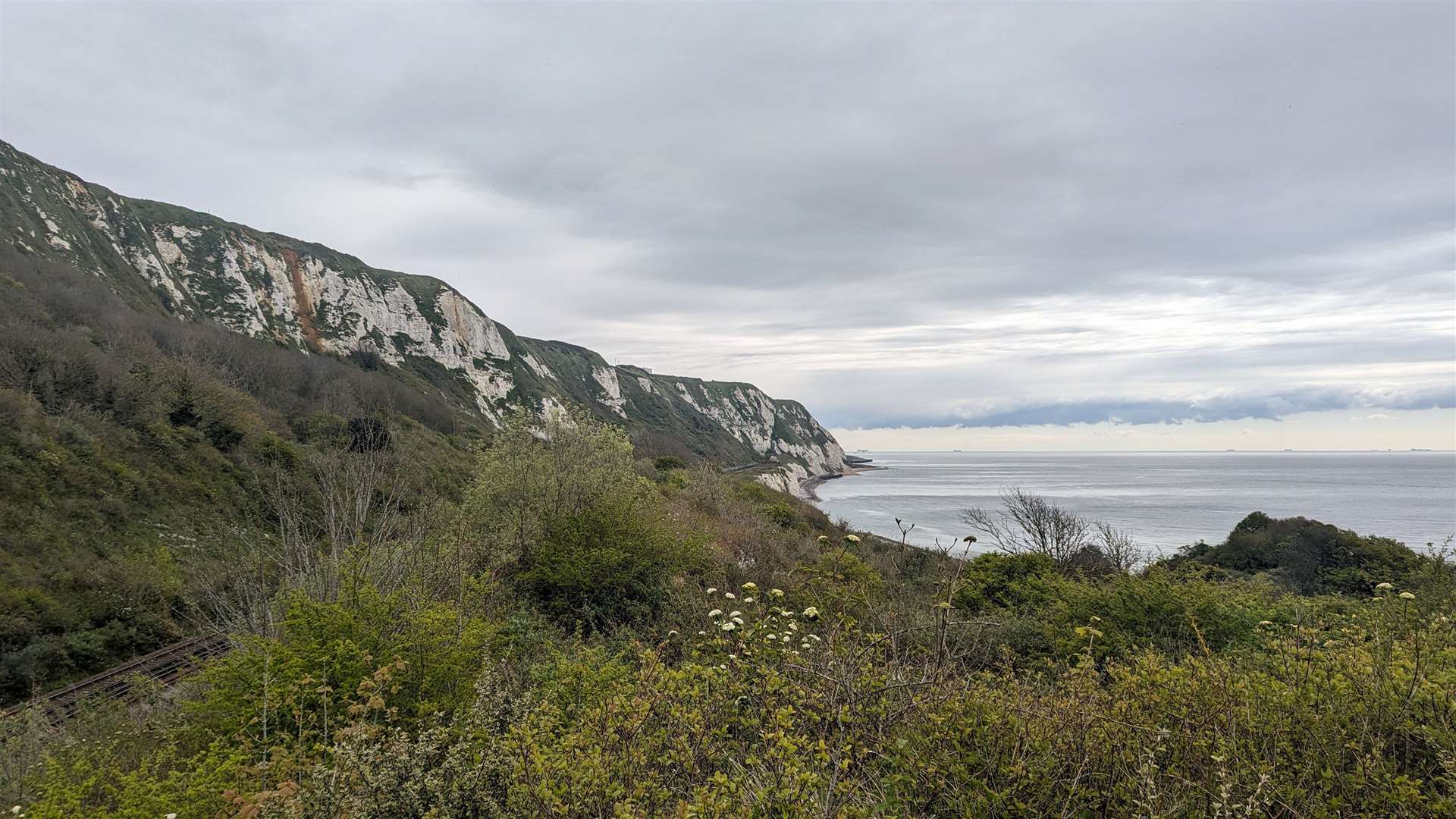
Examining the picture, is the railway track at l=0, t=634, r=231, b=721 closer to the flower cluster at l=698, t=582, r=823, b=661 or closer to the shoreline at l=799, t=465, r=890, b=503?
the flower cluster at l=698, t=582, r=823, b=661

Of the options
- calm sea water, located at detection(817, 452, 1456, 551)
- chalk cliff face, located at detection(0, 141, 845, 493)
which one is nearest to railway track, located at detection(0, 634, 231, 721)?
calm sea water, located at detection(817, 452, 1456, 551)

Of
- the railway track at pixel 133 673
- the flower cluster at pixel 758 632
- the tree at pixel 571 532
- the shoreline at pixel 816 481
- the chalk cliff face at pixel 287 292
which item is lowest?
the shoreline at pixel 816 481

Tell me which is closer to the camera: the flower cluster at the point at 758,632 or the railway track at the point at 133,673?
the flower cluster at the point at 758,632

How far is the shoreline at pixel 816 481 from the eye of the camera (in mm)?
104463

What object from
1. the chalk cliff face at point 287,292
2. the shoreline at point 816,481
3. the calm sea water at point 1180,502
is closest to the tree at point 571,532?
the calm sea water at point 1180,502

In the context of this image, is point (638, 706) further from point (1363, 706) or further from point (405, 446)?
point (405, 446)

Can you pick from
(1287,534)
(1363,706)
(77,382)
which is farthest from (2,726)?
(1287,534)

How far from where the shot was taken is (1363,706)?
3891mm

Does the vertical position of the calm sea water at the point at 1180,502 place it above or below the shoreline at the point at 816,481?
above

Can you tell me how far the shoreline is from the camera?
343ft

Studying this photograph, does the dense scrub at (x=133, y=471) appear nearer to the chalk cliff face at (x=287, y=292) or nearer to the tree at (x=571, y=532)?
the tree at (x=571, y=532)

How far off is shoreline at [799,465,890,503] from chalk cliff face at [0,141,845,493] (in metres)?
5.97

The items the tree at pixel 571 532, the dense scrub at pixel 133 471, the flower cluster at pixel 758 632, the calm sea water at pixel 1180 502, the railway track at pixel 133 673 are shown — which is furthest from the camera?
the calm sea water at pixel 1180 502

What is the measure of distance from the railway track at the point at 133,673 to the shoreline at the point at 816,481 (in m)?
85.0
